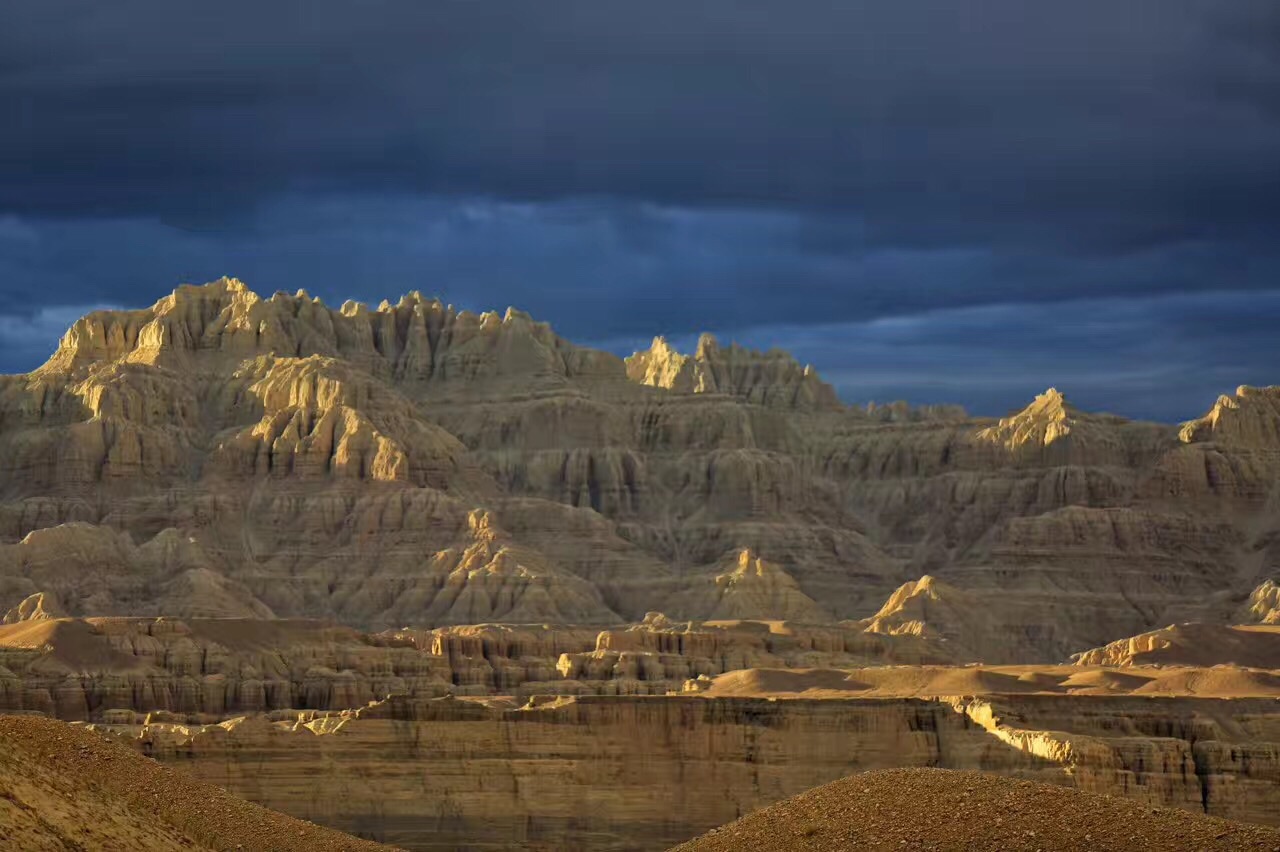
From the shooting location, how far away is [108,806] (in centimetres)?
6825

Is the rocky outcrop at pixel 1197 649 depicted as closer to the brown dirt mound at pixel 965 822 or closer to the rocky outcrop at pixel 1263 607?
the rocky outcrop at pixel 1263 607

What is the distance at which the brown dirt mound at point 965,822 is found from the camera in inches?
2657

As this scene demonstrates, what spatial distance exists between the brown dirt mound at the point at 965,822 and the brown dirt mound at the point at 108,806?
37.3ft

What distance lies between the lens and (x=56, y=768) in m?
71.2

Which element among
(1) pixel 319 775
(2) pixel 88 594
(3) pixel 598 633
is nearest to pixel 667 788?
(1) pixel 319 775

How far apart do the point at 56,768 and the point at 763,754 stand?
44.7 metres

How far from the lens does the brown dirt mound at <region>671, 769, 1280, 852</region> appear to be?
221ft

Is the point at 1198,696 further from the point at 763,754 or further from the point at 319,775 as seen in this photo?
the point at 319,775

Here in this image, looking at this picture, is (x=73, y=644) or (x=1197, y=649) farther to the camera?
(x=1197, y=649)

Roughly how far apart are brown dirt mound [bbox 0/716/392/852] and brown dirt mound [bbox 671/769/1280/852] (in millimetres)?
11366

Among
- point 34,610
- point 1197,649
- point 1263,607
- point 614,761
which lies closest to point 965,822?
point 614,761

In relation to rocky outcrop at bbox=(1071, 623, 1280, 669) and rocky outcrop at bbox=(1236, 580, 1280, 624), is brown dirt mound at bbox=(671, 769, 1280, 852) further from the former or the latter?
rocky outcrop at bbox=(1236, 580, 1280, 624)

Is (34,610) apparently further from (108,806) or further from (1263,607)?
(108,806)

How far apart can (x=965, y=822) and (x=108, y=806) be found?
17823 millimetres
